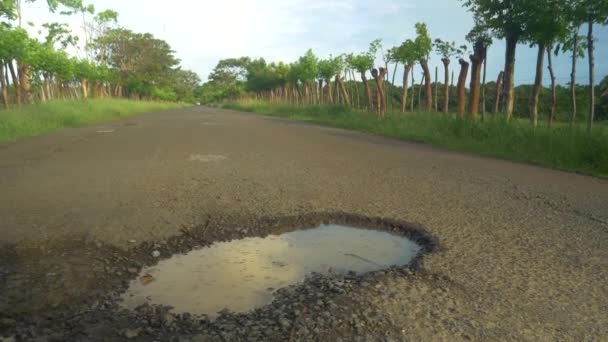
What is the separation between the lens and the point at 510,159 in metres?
8.29

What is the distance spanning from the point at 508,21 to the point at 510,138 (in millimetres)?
4229

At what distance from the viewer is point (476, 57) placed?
41.6ft

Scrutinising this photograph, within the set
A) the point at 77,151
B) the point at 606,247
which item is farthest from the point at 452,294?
the point at 77,151

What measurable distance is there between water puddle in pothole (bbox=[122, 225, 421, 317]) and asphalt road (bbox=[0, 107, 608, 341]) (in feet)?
1.15

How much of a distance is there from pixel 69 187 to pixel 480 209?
4393 mm

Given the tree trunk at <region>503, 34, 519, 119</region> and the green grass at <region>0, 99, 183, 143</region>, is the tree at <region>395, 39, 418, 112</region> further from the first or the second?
the green grass at <region>0, 99, 183, 143</region>

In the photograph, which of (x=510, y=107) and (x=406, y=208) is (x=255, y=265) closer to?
(x=406, y=208)

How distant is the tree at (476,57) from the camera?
12336 millimetres

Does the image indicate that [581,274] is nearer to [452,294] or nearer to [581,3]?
[452,294]

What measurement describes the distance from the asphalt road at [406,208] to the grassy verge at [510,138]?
2.78 feet

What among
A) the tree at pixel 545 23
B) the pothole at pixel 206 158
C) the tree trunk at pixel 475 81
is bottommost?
the pothole at pixel 206 158

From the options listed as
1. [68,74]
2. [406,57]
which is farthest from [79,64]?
[406,57]

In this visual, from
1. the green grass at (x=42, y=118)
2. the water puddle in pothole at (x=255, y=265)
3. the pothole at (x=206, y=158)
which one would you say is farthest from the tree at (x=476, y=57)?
the green grass at (x=42, y=118)

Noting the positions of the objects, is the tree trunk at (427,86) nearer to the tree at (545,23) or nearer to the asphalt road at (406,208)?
the tree at (545,23)
